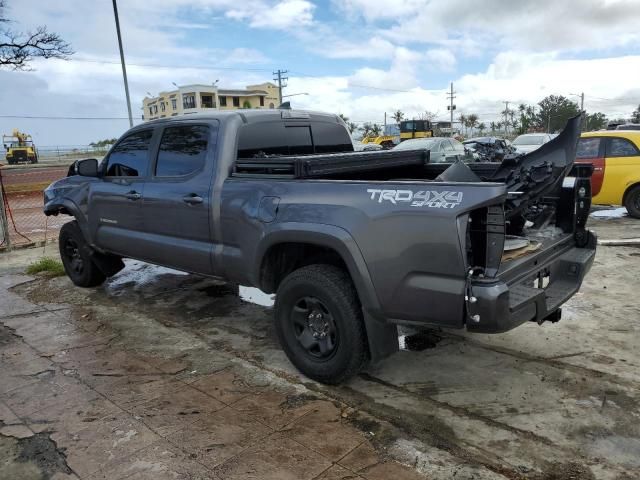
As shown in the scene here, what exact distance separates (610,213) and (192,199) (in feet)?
30.0

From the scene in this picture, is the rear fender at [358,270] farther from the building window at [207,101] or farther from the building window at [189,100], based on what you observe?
the building window at [207,101]

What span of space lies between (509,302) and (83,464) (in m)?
2.53

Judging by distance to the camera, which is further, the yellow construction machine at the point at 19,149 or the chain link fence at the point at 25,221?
the yellow construction machine at the point at 19,149

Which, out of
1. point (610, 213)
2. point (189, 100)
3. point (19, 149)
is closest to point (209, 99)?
point (189, 100)

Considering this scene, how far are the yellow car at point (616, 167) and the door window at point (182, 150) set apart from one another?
755cm

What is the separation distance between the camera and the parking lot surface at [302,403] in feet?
9.14

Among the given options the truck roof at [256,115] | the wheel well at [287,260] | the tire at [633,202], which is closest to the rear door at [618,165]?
the tire at [633,202]

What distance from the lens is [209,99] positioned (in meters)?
83.7

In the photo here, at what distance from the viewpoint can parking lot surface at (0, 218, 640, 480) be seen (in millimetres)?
2787

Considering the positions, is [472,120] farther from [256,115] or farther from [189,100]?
[256,115]

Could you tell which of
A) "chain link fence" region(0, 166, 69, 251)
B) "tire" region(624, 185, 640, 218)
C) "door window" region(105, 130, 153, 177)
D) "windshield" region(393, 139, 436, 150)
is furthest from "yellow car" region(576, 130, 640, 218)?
"chain link fence" region(0, 166, 69, 251)

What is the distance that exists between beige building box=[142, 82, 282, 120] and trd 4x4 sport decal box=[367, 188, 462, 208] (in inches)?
2987

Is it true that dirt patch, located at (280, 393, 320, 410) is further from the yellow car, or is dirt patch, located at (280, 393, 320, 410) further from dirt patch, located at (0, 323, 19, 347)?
the yellow car

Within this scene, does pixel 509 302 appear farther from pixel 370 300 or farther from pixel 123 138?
pixel 123 138
